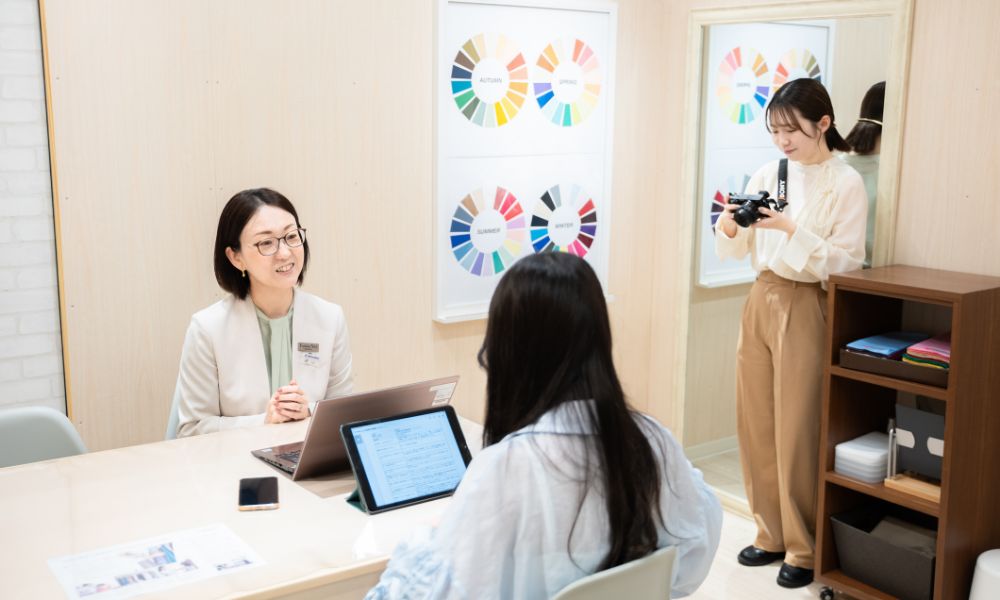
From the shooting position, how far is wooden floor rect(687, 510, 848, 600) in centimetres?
348

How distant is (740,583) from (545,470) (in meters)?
2.25

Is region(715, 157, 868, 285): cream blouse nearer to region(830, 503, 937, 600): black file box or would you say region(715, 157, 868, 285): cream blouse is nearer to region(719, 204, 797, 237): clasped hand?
region(719, 204, 797, 237): clasped hand

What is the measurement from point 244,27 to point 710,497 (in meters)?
2.37

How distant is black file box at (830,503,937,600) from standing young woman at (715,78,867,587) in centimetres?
20

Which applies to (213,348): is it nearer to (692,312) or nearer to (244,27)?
(244,27)

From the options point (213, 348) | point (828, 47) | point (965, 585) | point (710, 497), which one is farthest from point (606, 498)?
point (828, 47)

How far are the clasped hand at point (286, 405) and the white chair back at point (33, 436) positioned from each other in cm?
52

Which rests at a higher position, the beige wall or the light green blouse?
the beige wall

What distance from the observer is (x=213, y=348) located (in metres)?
2.86

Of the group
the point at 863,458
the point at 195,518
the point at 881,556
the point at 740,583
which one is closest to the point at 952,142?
the point at 863,458

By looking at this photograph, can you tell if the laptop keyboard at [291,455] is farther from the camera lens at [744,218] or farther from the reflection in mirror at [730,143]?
the reflection in mirror at [730,143]

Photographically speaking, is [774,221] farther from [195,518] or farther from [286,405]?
[195,518]

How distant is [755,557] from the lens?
3713 mm

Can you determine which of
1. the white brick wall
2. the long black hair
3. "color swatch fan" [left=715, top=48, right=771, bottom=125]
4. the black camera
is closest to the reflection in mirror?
"color swatch fan" [left=715, top=48, right=771, bottom=125]
